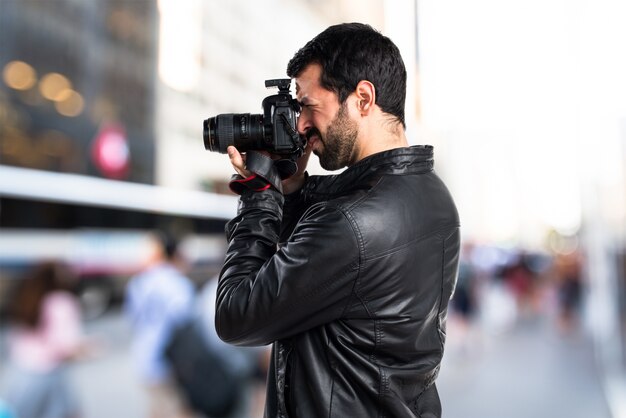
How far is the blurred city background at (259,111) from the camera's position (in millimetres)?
3377

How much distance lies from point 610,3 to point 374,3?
2.33m

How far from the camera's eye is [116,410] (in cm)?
511

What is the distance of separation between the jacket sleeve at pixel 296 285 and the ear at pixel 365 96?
20 cm

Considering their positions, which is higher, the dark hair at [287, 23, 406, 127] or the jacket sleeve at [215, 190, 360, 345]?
the dark hair at [287, 23, 406, 127]

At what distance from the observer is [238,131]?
1195mm

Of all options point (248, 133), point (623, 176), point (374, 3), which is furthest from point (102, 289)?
point (248, 133)

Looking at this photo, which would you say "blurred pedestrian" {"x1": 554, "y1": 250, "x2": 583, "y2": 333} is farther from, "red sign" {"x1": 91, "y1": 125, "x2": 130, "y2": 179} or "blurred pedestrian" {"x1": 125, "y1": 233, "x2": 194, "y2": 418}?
"red sign" {"x1": 91, "y1": 125, "x2": 130, "y2": 179}

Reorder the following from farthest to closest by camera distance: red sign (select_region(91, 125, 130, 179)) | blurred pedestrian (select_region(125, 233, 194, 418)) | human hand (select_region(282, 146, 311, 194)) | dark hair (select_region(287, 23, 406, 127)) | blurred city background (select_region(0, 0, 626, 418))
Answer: red sign (select_region(91, 125, 130, 179))
blurred pedestrian (select_region(125, 233, 194, 418))
blurred city background (select_region(0, 0, 626, 418))
human hand (select_region(282, 146, 311, 194))
dark hair (select_region(287, 23, 406, 127))

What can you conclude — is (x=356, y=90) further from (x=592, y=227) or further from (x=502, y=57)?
(x=592, y=227)

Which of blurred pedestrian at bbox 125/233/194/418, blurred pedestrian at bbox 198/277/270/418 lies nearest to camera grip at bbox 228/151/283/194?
blurred pedestrian at bbox 198/277/270/418

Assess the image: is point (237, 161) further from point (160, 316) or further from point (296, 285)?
point (160, 316)

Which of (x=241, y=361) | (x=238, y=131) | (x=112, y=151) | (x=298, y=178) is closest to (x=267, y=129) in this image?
(x=238, y=131)

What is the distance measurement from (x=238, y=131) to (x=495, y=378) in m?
5.31

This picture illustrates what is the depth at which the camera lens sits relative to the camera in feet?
3.92
